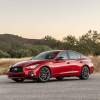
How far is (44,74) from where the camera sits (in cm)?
2338

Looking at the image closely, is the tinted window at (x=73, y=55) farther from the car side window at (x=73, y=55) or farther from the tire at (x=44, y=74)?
the tire at (x=44, y=74)

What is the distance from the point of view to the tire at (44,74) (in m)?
23.3

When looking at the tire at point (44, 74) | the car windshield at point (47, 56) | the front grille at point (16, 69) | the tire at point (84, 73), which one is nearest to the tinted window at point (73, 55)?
the tire at point (84, 73)

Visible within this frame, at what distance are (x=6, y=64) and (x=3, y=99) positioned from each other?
818 inches

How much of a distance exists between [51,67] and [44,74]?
52 cm

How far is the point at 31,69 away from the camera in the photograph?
75.8 feet

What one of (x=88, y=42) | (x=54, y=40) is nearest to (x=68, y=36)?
(x=88, y=42)

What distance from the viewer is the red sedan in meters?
23.1

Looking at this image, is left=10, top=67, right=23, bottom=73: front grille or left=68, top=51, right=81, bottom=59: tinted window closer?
left=10, top=67, right=23, bottom=73: front grille

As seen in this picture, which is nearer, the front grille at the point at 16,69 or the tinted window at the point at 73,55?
the front grille at the point at 16,69

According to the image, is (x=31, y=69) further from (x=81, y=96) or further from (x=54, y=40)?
(x=54, y=40)

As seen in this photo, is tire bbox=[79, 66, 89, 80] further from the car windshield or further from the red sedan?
the car windshield

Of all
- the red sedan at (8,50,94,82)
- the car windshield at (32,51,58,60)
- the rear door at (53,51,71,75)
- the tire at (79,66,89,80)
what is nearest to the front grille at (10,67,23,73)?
the red sedan at (8,50,94,82)

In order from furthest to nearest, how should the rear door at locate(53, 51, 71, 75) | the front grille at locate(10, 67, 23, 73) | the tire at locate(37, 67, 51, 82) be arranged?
the rear door at locate(53, 51, 71, 75) < the tire at locate(37, 67, 51, 82) < the front grille at locate(10, 67, 23, 73)
